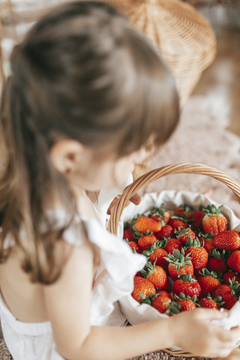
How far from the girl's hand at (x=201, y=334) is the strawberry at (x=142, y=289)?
137mm

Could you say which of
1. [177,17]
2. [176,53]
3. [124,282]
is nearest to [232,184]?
[124,282]

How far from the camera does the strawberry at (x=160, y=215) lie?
901 millimetres

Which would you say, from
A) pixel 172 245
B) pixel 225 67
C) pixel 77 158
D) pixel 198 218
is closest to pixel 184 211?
pixel 198 218

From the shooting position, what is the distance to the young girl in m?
0.38

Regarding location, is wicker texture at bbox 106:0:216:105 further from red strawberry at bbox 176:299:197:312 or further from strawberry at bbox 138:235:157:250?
red strawberry at bbox 176:299:197:312

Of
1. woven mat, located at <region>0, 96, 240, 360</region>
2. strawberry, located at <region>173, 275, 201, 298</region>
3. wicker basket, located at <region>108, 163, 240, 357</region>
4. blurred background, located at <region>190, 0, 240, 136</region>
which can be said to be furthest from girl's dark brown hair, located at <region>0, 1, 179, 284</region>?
blurred background, located at <region>190, 0, 240, 136</region>

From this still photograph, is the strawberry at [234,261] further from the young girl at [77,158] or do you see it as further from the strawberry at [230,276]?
the young girl at [77,158]

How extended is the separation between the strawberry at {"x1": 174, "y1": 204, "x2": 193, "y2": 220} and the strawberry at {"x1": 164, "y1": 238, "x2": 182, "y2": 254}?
13 centimetres

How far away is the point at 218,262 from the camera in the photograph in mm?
788

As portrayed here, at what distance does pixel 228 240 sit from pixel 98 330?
0.41 metres

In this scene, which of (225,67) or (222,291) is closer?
(222,291)

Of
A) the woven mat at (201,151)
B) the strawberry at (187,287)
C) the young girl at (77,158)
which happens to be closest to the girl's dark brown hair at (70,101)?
the young girl at (77,158)

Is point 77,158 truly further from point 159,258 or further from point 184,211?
point 184,211

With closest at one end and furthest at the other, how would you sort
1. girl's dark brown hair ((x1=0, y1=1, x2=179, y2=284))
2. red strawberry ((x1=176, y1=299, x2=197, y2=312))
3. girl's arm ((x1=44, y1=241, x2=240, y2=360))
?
girl's dark brown hair ((x1=0, y1=1, x2=179, y2=284)), girl's arm ((x1=44, y1=241, x2=240, y2=360)), red strawberry ((x1=176, y1=299, x2=197, y2=312))
